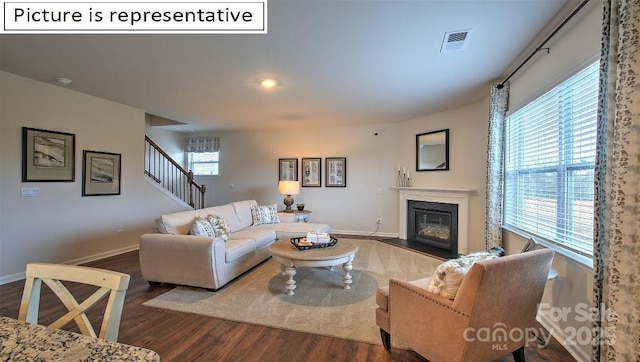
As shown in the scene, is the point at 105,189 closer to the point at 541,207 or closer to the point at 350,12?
the point at 350,12

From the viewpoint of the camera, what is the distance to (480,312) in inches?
58.1

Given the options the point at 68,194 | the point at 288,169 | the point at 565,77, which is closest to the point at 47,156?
the point at 68,194

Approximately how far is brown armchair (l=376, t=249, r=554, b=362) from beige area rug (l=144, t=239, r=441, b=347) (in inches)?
23.2

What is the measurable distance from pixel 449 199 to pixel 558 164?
2.54 metres

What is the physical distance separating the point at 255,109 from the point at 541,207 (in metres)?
4.13

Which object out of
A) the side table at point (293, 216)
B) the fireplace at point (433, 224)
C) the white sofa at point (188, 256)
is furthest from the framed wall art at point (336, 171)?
the white sofa at point (188, 256)

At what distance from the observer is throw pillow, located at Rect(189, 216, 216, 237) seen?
3285 millimetres

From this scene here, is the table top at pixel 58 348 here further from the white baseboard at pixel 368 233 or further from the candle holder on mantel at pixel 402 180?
the white baseboard at pixel 368 233

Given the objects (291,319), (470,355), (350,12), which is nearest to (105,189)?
(291,319)

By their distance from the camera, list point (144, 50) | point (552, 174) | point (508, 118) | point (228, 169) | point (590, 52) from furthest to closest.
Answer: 1. point (228, 169)
2. point (508, 118)
3. point (144, 50)
4. point (552, 174)
5. point (590, 52)

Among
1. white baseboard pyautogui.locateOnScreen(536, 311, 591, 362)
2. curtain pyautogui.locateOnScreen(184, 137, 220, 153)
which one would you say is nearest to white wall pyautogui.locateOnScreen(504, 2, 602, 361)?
white baseboard pyautogui.locateOnScreen(536, 311, 591, 362)

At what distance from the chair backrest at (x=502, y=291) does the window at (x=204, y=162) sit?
6711 millimetres

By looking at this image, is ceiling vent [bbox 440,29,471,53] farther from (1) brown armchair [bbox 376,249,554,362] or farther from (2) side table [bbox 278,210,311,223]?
(2) side table [bbox 278,210,311,223]

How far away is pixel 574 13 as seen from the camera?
1.91 m
